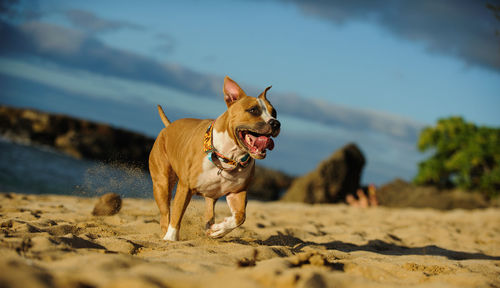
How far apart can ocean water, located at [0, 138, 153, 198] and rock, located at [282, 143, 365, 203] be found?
5489mm

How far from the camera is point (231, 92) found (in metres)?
4.41

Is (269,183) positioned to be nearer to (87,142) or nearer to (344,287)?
(87,142)

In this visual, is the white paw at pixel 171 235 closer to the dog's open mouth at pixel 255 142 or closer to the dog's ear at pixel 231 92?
the dog's open mouth at pixel 255 142

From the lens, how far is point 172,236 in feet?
14.3

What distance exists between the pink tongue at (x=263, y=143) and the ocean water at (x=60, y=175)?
7.96ft

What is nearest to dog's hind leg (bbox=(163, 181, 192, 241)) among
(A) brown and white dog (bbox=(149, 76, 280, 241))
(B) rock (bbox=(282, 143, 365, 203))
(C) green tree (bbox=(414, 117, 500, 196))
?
(A) brown and white dog (bbox=(149, 76, 280, 241))

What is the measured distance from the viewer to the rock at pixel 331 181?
50.2 feet

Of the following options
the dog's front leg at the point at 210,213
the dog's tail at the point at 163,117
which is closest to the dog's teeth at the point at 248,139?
the dog's front leg at the point at 210,213

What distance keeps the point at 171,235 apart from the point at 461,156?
16.1 meters

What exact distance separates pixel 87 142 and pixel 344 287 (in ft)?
60.3

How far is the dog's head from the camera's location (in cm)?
398

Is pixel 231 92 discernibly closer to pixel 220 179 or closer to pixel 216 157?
pixel 216 157

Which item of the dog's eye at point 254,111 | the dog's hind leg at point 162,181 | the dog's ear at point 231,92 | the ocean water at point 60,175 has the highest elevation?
the dog's ear at point 231,92

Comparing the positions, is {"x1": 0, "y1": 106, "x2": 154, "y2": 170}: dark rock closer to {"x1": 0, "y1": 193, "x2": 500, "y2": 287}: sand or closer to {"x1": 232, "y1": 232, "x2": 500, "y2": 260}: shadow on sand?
{"x1": 0, "y1": 193, "x2": 500, "y2": 287}: sand
